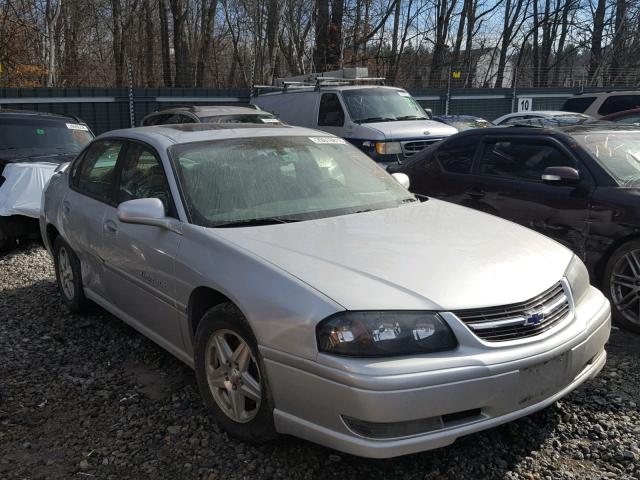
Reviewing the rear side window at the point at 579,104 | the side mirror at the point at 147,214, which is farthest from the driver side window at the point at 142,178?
the rear side window at the point at 579,104

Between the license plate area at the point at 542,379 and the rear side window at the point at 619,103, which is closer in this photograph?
the license plate area at the point at 542,379

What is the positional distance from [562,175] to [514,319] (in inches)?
101

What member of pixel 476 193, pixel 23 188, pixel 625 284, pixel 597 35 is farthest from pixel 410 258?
pixel 597 35

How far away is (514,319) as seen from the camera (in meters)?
2.65

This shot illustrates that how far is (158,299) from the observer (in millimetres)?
3551

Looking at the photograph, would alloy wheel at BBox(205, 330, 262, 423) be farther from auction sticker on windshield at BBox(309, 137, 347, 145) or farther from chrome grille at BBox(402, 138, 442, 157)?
chrome grille at BBox(402, 138, 442, 157)

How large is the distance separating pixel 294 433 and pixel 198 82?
2381 cm

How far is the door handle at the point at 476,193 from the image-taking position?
5664 mm

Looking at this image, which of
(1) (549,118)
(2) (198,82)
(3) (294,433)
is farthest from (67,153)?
(2) (198,82)

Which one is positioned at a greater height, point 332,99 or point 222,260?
point 332,99

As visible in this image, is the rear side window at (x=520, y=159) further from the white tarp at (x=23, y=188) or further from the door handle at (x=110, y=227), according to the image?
the white tarp at (x=23, y=188)

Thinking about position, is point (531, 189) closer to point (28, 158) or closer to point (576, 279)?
point (576, 279)

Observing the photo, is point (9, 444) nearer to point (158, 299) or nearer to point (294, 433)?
point (158, 299)

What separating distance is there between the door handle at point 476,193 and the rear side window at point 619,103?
32.0 feet
